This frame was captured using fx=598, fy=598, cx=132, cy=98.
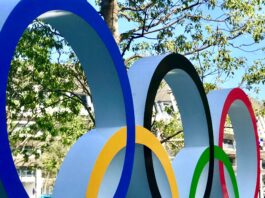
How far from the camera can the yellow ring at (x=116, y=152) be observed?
19.6 ft

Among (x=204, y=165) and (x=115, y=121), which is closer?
(x=115, y=121)

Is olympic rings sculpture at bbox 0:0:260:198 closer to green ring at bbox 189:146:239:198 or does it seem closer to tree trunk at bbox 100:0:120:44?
green ring at bbox 189:146:239:198

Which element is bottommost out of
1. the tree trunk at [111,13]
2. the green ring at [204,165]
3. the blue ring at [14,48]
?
the green ring at [204,165]

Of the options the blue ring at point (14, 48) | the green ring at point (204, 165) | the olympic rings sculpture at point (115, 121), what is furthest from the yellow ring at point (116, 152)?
the green ring at point (204, 165)

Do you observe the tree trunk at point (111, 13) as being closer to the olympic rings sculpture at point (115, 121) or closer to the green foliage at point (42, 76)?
the green foliage at point (42, 76)

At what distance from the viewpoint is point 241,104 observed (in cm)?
1045

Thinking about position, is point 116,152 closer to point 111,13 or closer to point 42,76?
point 111,13

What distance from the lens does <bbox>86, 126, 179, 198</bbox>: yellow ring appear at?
5.97 metres

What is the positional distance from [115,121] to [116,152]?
1.30 ft

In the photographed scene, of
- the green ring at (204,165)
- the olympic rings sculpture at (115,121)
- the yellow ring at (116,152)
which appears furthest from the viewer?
the green ring at (204,165)

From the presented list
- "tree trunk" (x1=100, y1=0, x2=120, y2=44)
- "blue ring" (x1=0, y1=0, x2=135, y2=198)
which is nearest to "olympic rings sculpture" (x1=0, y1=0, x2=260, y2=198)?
"blue ring" (x1=0, y1=0, x2=135, y2=198)

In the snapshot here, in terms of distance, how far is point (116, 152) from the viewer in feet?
21.0

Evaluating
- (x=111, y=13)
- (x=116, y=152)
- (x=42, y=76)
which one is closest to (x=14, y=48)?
(x=116, y=152)

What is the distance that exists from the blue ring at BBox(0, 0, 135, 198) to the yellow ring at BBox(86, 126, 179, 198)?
217mm
